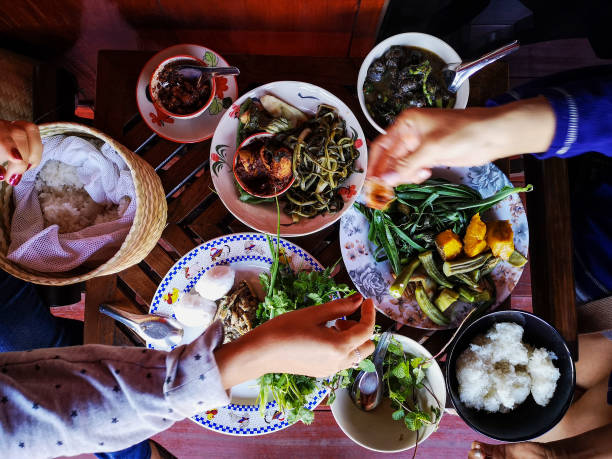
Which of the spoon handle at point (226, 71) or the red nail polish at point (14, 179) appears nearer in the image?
the red nail polish at point (14, 179)

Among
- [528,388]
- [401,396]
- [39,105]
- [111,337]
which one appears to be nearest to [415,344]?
[401,396]

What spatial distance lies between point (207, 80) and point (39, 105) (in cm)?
63

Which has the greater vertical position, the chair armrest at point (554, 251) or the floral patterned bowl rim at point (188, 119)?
the floral patterned bowl rim at point (188, 119)

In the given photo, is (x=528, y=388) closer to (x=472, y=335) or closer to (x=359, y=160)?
(x=472, y=335)

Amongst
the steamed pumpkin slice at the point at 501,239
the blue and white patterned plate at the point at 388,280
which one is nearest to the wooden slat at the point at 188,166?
Answer: the blue and white patterned plate at the point at 388,280

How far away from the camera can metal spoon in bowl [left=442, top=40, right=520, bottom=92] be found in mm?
1138

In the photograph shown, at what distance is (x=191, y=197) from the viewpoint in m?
1.33

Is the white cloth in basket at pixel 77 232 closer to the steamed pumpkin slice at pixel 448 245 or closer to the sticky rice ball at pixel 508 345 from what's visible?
the steamed pumpkin slice at pixel 448 245

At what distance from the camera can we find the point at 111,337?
132cm

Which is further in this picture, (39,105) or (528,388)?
(39,105)

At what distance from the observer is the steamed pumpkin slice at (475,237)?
1207 millimetres

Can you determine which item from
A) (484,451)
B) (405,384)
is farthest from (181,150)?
(484,451)

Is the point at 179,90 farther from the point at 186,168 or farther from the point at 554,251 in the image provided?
the point at 554,251

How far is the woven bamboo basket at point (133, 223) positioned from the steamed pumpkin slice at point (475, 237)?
33.1 inches
